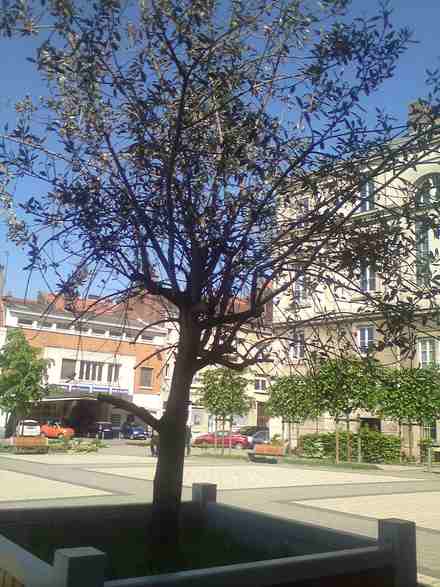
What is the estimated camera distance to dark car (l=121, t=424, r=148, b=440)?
161 feet

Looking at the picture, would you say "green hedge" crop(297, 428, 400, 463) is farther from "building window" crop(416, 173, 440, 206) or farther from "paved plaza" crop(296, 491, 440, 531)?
"building window" crop(416, 173, 440, 206)

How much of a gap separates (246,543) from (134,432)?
44743mm

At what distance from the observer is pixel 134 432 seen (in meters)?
49.4

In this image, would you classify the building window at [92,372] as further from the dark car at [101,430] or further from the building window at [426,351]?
Result: the building window at [426,351]

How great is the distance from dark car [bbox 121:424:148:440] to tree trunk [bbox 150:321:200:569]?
4493 cm

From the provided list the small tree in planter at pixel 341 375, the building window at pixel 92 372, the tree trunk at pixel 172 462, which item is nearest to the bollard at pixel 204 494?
the tree trunk at pixel 172 462

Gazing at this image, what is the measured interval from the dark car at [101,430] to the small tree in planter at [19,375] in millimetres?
12091

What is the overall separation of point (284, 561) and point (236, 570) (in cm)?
43

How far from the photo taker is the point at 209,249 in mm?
5734

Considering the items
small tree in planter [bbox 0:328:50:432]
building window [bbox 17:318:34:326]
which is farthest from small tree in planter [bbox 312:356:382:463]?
building window [bbox 17:318:34:326]

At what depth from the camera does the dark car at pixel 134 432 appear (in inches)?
1938

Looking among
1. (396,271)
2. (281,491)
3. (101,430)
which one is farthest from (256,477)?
(101,430)

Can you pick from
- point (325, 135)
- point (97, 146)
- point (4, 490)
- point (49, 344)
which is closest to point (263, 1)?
point (325, 135)

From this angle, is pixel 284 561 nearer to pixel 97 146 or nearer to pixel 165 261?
pixel 165 261
